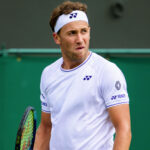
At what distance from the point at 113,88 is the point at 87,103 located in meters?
0.23

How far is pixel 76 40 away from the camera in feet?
10.6

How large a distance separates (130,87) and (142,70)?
0.27 metres

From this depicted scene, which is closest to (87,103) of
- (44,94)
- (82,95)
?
(82,95)

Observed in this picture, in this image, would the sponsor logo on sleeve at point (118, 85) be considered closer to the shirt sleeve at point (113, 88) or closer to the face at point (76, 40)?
the shirt sleeve at point (113, 88)

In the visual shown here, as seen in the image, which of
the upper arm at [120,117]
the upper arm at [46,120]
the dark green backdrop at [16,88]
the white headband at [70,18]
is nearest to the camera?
the upper arm at [120,117]

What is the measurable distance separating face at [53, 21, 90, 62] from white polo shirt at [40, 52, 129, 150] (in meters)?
0.08

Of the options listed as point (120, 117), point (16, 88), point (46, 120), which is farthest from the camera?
point (16, 88)

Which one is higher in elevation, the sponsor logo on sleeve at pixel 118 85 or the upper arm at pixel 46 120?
the sponsor logo on sleeve at pixel 118 85

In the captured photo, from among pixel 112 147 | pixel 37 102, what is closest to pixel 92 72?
pixel 112 147

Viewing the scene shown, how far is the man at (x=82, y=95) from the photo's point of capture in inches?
117

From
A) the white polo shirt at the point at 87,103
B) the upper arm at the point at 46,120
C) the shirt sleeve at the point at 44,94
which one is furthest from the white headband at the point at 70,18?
the upper arm at the point at 46,120

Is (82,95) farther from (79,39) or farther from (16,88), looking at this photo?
(16,88)

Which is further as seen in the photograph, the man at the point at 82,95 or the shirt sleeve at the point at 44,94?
the shirt sleeve at the point at 44,94

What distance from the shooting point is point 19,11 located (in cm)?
699
